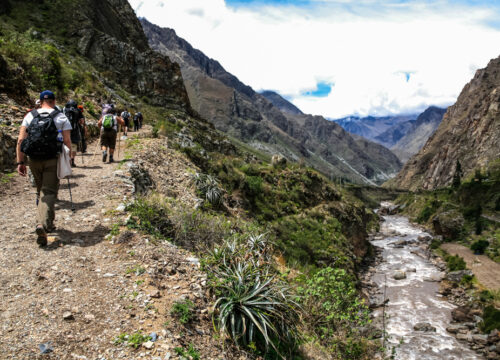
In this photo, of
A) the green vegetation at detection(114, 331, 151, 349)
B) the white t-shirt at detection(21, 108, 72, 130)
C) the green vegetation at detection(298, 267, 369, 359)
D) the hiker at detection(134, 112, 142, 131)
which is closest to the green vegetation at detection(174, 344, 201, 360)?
the green vegetation at detection(114, 331, 151, 349)

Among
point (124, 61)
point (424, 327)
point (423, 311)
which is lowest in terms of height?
point (423, 311)

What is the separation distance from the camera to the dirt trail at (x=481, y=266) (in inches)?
1870

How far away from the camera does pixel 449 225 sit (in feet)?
246

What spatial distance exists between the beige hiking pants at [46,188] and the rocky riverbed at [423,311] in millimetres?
14140

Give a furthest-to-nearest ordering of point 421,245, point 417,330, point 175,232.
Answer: point 421,245 → point 417,330 → point 175,232

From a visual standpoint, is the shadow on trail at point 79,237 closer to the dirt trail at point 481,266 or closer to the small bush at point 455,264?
the dirt trail at point 481,266

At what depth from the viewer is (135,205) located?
7898mm

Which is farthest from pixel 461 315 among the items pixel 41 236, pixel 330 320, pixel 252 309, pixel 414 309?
pixel 41 236

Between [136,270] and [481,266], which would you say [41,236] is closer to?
[136,270]

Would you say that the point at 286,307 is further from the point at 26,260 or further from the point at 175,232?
the point at 26,260

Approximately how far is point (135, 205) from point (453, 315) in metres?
39.6

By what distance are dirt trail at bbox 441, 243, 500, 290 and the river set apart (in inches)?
264

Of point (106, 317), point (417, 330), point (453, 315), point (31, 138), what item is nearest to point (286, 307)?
point (106, 317)

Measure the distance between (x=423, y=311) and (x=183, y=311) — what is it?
124 ft
